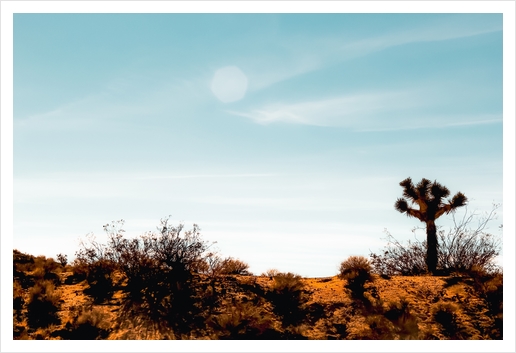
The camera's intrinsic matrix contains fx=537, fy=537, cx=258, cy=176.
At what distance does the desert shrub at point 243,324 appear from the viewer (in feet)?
47.7

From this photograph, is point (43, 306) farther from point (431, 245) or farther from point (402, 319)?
point (431, 245)

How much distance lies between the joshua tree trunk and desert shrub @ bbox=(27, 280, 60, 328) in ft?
43.1

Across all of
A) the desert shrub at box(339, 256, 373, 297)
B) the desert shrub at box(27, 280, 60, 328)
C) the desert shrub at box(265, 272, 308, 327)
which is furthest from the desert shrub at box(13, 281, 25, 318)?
the desert shrub at box(339, 256, 373, 297)

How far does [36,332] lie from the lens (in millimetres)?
14609

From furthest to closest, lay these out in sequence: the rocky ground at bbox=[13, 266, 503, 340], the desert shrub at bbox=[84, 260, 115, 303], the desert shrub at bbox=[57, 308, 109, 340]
→ the desert shrub at bbox=[84, 260, 115, 303] < the rocky ground at bbox=[13, 266, 503, 340] < the desert shrub at bbox=[57, 308, 109, 340]

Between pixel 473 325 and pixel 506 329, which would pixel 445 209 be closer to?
pixel 473 325

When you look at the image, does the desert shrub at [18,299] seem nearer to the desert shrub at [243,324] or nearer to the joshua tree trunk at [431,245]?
the desert shrub at [243,324]

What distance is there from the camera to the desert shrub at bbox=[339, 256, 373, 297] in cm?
1750

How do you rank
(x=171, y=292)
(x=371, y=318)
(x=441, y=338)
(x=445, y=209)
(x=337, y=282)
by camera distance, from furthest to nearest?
(x=445, y=209), (x=337, y=282), (x=171, y=292), (x=371, y=318), (x=441, y=338)

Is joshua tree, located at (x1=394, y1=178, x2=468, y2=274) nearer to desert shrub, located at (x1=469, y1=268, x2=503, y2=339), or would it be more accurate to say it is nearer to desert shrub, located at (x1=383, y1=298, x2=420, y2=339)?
desert shrub, located at (x1=469, y1=268, x2=503, y2=339)

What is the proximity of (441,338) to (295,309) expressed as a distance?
4145mm

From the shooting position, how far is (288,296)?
1661 cm

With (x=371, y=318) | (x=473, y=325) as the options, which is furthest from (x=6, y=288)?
(x=473, y=325)

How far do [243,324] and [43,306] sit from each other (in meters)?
6.03
